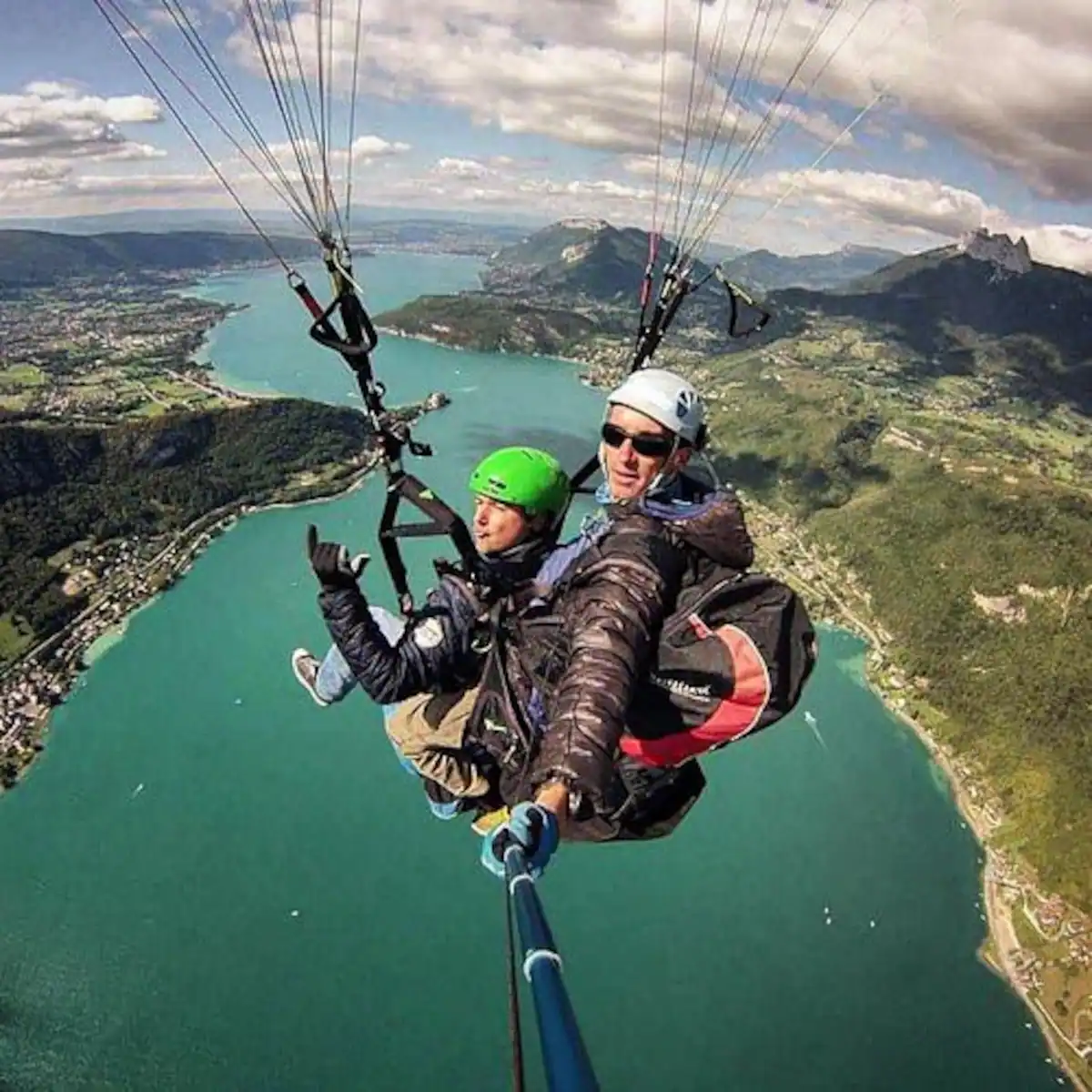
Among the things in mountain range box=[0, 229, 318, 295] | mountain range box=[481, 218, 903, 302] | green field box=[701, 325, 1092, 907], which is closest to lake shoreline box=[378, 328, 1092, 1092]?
green field box=[701, 325, 1092, 907]

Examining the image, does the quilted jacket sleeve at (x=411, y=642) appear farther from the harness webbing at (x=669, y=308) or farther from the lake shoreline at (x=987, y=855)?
the lake shoreline at (x=987, y=855)

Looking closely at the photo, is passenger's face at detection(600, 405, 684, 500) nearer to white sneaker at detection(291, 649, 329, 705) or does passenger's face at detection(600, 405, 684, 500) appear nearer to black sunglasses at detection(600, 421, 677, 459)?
black sunglasses at detection(600, 421, 677, 459)

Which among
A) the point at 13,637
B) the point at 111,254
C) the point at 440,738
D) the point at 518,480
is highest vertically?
the point at 518,480

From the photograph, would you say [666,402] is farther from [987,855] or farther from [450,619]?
[987,855]

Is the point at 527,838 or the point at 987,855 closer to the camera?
the point at 527,838

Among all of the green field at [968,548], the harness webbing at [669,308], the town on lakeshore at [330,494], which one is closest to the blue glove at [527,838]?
the harness webbing at [669,308]

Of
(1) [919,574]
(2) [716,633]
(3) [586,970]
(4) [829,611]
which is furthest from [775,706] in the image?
(1) [919,574]

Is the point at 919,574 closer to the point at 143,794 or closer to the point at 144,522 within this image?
the point at 143,794

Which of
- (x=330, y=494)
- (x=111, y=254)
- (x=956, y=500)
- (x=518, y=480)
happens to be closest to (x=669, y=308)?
(x=518, y=480)
